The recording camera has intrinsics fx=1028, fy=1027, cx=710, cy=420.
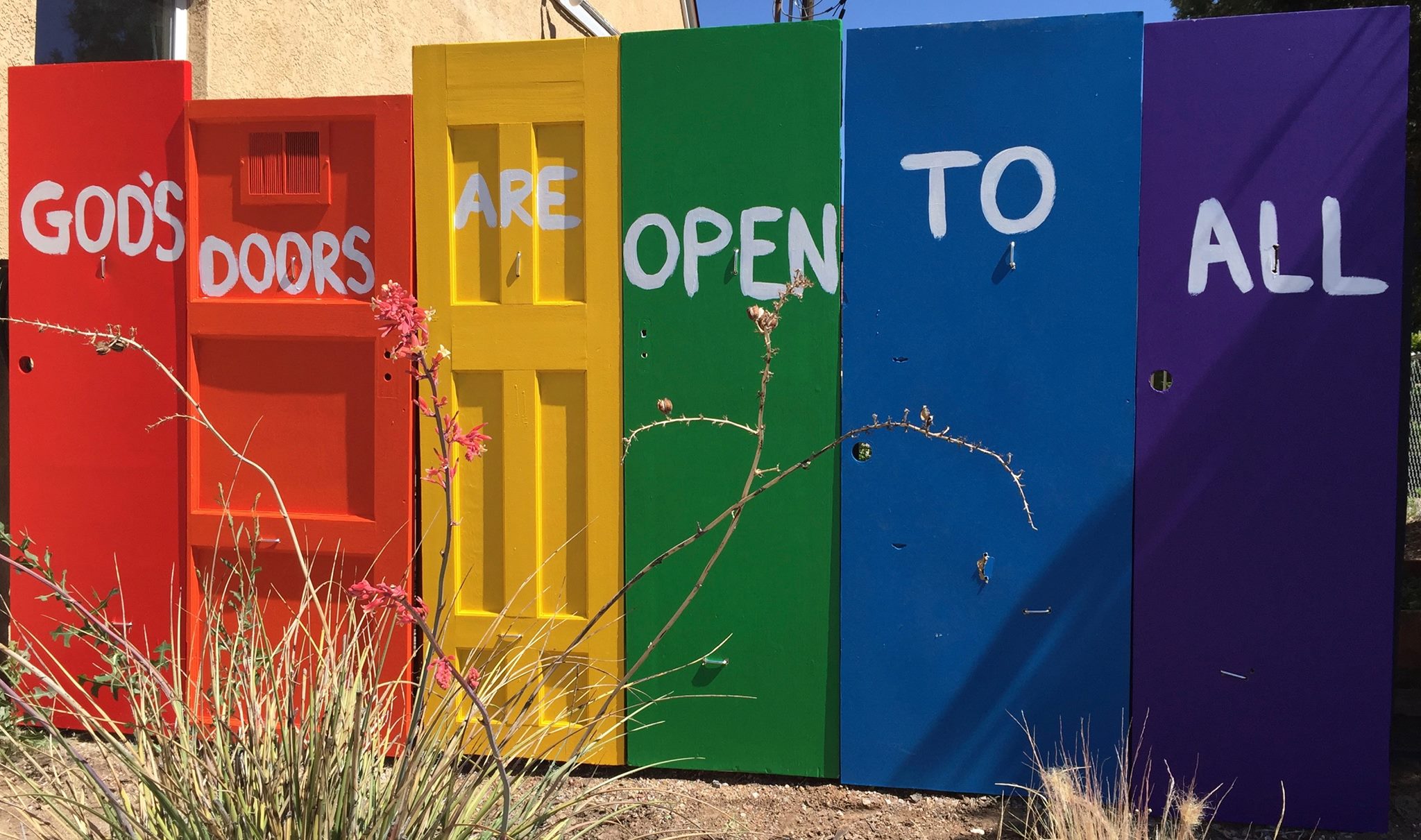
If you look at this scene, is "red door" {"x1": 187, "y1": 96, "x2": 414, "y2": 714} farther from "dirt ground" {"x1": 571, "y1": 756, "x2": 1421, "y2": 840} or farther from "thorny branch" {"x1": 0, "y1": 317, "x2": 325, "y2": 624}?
"dirt ground" {"x1": 571, "y1": 756, "x2": 1421, "y2": 840}

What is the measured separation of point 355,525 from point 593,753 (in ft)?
3.56

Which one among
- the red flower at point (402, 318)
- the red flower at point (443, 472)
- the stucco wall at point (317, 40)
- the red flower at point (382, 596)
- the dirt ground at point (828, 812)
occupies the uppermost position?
the stucco wall at point (317, 40)

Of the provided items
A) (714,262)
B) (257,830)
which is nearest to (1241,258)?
(714,262)

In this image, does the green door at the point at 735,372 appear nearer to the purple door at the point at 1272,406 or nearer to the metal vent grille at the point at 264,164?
the purple door at the point at 1272,406

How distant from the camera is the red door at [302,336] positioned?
338 cm

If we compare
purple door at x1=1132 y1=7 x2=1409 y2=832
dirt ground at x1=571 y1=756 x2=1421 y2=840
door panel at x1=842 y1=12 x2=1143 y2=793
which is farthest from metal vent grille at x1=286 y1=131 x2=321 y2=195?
purple door at x1=1132 y1=7 x2=1409 y2=832

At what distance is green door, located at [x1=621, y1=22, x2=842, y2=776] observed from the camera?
10.5 ft

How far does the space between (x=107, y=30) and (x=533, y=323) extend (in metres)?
2.44

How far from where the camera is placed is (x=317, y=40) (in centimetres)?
507

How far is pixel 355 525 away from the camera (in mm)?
3412

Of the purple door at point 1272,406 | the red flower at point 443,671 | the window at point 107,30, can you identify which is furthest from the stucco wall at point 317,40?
the purple door at point 1272,406

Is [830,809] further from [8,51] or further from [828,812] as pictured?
[8,51]

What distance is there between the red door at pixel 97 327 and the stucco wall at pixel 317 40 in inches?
35.5

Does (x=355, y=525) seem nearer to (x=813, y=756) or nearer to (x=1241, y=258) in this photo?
(x=813, y=756)
